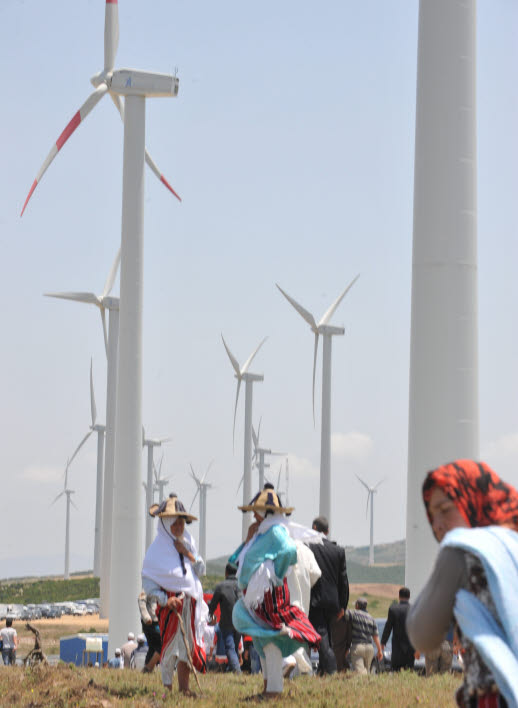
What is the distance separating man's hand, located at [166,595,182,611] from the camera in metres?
12.2

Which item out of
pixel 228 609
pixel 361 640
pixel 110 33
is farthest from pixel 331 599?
pixel 110 33

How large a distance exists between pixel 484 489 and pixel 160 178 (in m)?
39.8

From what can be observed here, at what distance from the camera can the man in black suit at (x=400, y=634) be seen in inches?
601

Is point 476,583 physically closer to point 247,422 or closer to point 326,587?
point 326,587

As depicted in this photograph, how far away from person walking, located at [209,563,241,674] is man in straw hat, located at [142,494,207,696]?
374 centimetres

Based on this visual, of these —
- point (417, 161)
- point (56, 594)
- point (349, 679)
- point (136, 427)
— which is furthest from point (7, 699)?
point (56, 594)

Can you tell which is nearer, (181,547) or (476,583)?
(476,583)

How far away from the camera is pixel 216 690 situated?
12.4 meters

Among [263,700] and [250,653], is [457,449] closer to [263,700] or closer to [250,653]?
[250,653]

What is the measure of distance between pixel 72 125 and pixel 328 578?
2621cm

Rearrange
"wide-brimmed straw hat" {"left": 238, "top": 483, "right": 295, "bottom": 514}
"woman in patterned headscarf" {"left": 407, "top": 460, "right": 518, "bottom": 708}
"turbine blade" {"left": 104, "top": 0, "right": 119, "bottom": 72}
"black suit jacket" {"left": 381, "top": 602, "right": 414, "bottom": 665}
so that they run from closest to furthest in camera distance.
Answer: "woman in patterned headscarf" {"left": 407, "top": 460, "right": 518, "bottom": 708} → "wide-brimmed straw hat" {"left": 238, "top": 483, "right": 295, "bottom": 514} → "black suit jacket" {"left": 381, "top": 602, "right": 414, "bottom": 665} → "turbine blade" {"left": 104, "top": 0, "right": 119, "bottom": 72}

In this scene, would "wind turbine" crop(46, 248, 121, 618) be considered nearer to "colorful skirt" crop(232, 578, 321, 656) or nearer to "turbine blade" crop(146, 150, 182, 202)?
"turbine blade" crop(146, 150, 182, 202)

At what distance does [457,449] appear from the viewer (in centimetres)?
1644

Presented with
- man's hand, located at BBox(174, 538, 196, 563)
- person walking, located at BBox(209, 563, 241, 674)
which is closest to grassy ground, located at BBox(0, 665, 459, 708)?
man's hand, located at BBox(174, 538, 196, 563)
